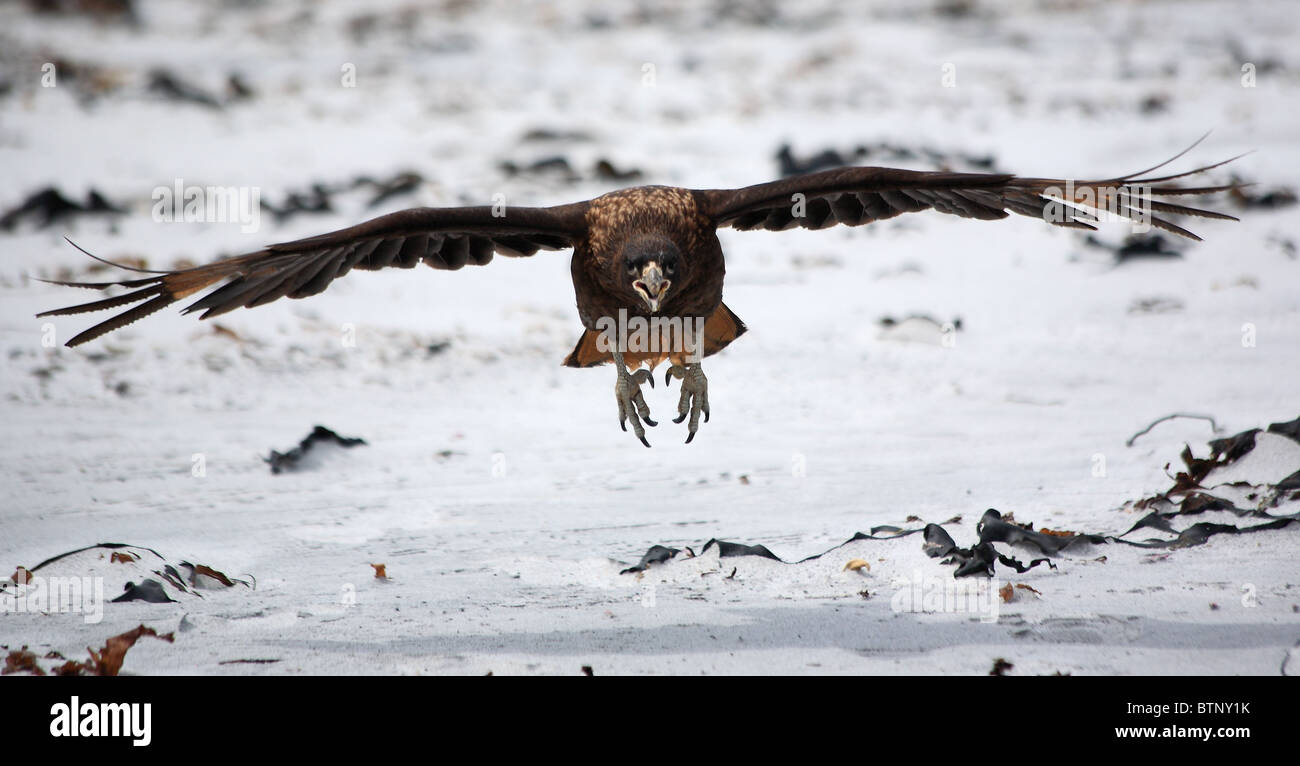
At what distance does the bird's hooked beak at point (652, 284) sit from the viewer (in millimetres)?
4949

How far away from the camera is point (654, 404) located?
7957 millimetres

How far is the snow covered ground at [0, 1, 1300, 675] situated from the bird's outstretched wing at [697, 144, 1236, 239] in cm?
137

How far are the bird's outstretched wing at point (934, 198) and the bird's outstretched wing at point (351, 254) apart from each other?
2.81ft

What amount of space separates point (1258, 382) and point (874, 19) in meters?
16.7

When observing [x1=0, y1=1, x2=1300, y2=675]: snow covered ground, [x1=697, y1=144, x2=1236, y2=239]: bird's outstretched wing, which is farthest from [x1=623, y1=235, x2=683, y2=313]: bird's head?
[x1=0, y1=1, x2=1300, y2=675]: snow covered ground

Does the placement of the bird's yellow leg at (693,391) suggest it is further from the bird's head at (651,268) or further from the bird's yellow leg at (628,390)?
the bird's head at (651,268)

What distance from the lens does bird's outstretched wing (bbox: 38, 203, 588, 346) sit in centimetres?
447

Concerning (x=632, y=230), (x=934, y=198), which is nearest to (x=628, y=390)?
(x=632, y=230)

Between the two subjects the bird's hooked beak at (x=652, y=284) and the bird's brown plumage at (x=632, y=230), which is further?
the bird's hooked beak at (x=652, y=284)

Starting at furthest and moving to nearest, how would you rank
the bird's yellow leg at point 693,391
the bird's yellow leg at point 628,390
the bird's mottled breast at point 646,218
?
the bird's yellow leg at point 693,391
the bird's yellow leg at point 628,390
the bird's mottled breast at point 646,218

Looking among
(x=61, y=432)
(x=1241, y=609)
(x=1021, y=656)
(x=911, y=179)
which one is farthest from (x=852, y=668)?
(x=61, y=432)

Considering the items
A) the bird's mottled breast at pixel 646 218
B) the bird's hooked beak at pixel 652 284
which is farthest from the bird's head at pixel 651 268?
the bird's mottled breast at pixel 646 218

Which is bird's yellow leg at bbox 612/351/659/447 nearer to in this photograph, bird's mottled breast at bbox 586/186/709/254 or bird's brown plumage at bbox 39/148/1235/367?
Answer: bird's brown plumage at bbox 39/148/1235/367

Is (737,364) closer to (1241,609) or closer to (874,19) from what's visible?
(1241,609)
